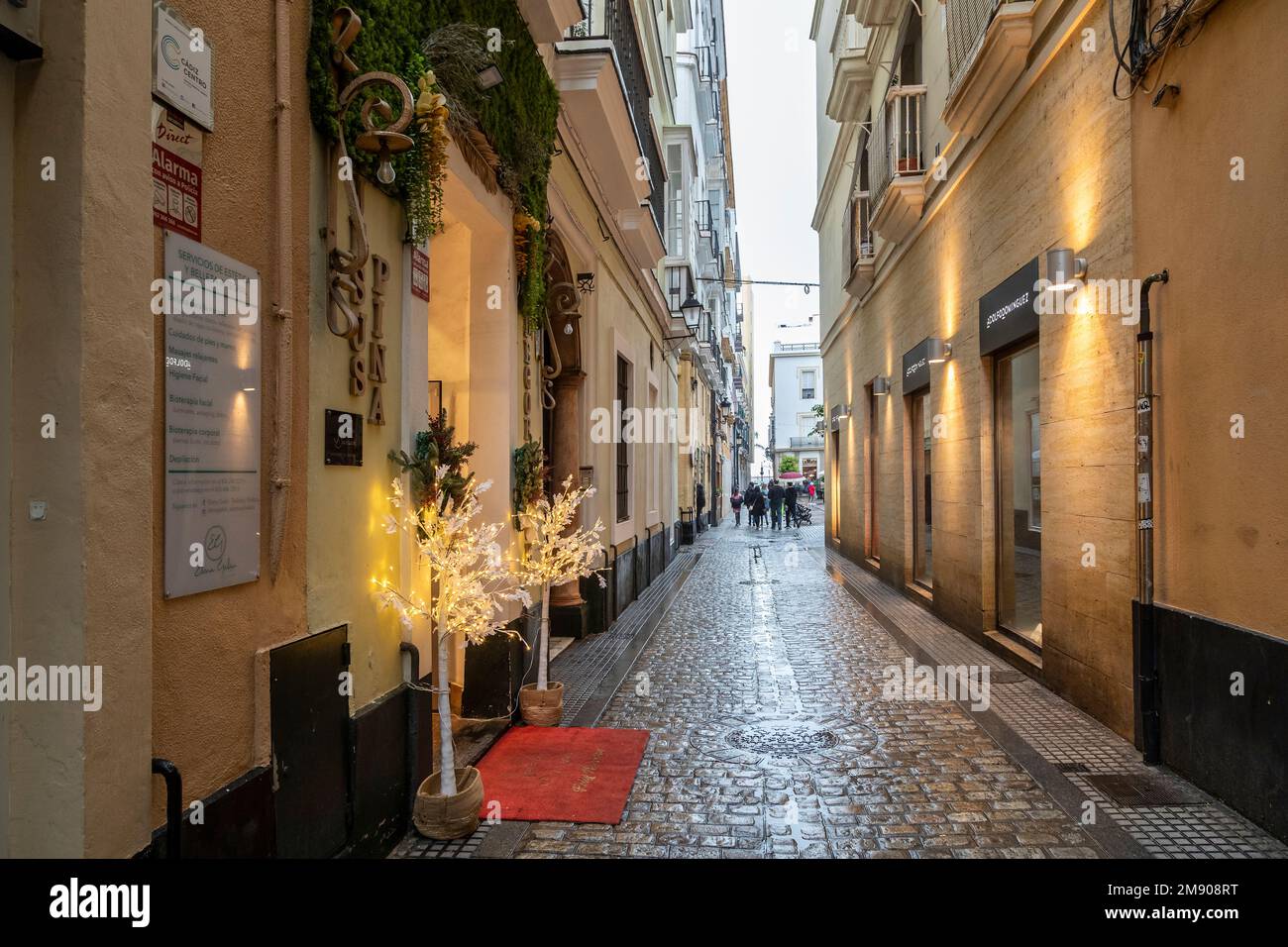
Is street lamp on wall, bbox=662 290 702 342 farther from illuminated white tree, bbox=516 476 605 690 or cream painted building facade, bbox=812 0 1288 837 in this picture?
illuminated white tree, bbox=516 476 605 690

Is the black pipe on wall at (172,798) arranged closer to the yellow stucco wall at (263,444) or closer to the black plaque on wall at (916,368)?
the yellow stucco wall at (263,444)

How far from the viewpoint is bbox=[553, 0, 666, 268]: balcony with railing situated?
7.73 metres

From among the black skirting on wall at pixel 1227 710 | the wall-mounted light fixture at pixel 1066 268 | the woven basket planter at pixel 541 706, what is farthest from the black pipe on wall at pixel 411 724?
the wall-mounted light fixture at pixel 1066 268

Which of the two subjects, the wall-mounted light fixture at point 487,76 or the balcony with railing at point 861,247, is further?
the balcony with railing at point 861,247

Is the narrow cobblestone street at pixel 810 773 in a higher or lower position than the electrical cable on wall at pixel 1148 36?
lower

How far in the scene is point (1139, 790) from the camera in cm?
474

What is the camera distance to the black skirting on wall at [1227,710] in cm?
409

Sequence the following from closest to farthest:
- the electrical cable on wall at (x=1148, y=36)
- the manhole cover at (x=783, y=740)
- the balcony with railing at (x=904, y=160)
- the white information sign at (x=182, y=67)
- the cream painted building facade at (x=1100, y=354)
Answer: the white information sign at (x=182, y=67)
the cream painted building facade at (x=1100, y=354)
the electrical cable on wall at (x=1148, y=36)
the manhole cover at (x=783, y=740)
the balcony with railing at (x=904, y=160)

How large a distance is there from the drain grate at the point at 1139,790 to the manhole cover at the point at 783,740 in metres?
1.44

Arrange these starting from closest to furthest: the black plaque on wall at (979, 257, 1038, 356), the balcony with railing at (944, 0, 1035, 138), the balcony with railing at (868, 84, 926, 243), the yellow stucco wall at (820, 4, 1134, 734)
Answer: the yellow stucco wall at (820, 4, 1134, 734) < the balcony with railing at (944, 0, 1035, 138) < the black plaque on wall at (979, 257, 1038, 356) < the balcony with railing at (868, 84, 926, 243)

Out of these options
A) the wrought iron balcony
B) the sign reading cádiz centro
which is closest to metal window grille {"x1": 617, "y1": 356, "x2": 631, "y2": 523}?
the wrought iron balcony

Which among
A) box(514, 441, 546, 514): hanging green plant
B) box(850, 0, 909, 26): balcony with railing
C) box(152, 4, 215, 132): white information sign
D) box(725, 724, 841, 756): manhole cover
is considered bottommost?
box(725, 724, 841, 756): manhole cover

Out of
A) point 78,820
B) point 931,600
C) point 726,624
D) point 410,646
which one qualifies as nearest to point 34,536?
point 78,820

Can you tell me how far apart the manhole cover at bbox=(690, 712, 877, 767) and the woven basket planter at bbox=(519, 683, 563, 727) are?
3.61 feet
